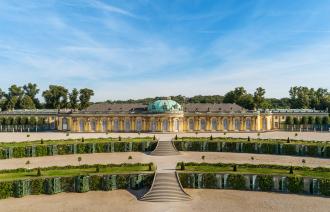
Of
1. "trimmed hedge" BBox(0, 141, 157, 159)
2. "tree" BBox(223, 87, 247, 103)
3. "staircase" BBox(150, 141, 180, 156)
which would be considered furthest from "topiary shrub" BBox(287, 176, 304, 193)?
"tree" BBox(223, 87, 247, 103)

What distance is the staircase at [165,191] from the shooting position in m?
29.4

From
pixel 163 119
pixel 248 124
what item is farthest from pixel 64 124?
pixel 248 124

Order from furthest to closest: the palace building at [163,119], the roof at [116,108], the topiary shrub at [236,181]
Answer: the roof at [116,108]
the palace building at [163,119]
the topiary shrub at [236,181]

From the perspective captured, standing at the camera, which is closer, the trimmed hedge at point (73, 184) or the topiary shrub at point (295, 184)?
the trimmed hedge at point (73, 184)

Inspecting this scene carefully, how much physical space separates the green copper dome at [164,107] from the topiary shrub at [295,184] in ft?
149

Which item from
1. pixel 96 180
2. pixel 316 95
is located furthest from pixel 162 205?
pixel 316 95

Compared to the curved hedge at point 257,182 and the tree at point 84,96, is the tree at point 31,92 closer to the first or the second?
the tree at point 84,96

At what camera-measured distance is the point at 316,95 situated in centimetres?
11250

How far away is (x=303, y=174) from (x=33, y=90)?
10365cm

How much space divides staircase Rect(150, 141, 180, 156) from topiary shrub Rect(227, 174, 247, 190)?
17238mm

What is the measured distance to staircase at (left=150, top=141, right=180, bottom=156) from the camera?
49400 millimetres

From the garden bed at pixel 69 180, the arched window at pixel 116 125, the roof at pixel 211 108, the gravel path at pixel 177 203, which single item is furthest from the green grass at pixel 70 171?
the roof at pixel 211 108

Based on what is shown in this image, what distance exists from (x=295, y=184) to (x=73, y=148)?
3102 cm

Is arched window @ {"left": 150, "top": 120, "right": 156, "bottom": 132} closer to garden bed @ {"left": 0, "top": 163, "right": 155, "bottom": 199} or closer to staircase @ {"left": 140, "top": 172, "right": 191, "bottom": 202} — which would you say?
garden bed @ {"left": 0, "top": 163, "right": 155, "bottom": 199}
